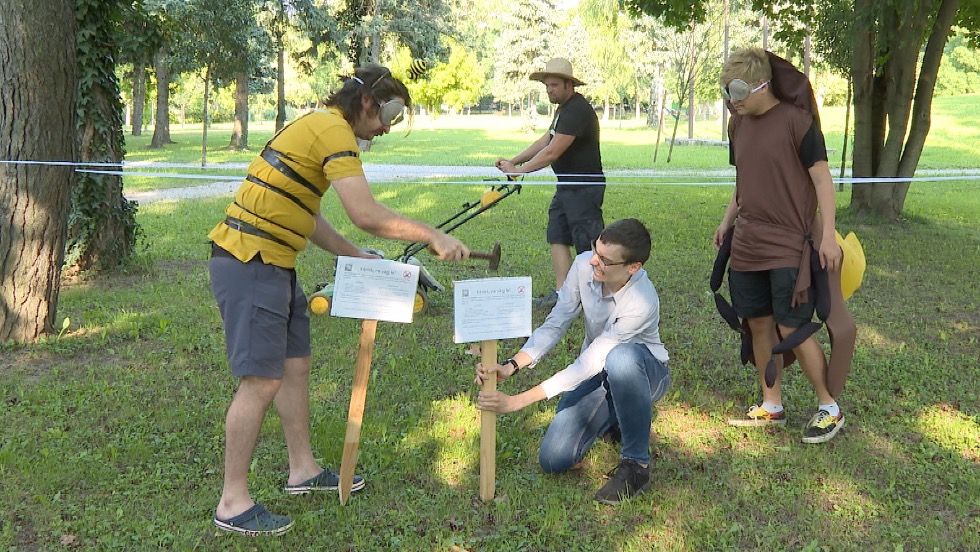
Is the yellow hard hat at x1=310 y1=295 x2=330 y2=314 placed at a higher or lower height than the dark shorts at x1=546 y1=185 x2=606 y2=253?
lower

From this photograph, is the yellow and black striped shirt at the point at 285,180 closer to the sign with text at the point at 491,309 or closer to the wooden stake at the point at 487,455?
the sign with text at the point at 491,309

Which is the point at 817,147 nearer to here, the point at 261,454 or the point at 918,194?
the point at 261,454

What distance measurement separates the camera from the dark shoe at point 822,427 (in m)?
4.34

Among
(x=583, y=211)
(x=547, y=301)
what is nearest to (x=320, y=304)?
(x=547, y=301)

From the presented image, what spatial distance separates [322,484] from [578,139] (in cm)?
Answer: 371

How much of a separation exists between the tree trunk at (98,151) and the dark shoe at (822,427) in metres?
6.33

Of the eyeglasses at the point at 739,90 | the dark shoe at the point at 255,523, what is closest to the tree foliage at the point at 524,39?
the eyeglasses at the point at 739,90

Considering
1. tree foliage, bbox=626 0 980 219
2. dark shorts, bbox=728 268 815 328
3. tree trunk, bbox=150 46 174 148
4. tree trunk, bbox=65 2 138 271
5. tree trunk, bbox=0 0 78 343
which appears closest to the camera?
dark shorts, bbox=728 268 815 328

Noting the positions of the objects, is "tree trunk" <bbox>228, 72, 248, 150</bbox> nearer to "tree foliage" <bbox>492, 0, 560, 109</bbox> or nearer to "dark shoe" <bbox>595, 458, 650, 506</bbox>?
"dark shoe" <bbox>595, 458, 650, 506</bbox>

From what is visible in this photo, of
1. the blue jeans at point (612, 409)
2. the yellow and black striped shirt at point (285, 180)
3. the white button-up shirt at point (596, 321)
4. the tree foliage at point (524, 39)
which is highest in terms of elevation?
the tree foliage at point (524, 39)

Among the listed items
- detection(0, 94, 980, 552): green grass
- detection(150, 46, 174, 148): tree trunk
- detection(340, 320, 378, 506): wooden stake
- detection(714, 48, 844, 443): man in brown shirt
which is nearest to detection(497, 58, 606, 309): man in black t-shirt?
detection(0, 94, 980, 552): green grass

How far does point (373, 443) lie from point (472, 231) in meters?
7.33

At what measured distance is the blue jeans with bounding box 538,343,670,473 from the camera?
12.2 ft

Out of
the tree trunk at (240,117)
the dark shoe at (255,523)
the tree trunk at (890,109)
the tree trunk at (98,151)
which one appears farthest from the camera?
the tree trunk at (240,117)
